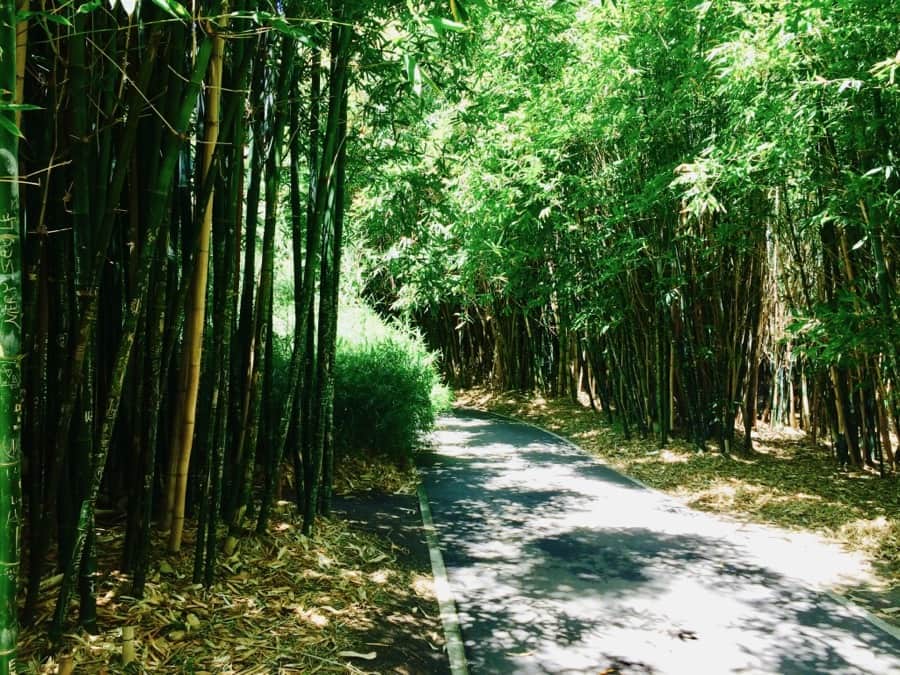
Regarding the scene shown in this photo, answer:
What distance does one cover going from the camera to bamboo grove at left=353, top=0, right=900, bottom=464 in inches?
175

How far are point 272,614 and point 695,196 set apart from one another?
4641 mm

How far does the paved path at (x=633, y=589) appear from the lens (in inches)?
119

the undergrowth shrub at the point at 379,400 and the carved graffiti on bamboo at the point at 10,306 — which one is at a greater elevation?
the carved graffiti on bamboo at the point at 10,306

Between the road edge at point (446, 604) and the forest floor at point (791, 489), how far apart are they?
85.7 inches

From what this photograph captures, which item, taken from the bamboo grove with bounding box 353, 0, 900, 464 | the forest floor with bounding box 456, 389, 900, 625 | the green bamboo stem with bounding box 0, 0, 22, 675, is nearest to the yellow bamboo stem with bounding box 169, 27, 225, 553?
the green bamboo stem with bounding box 0, 0, 22, 675

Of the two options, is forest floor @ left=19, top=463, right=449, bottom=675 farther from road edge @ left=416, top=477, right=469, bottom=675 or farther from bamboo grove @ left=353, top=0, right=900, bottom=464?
bamboo grove @ left=353, top=0, right=900, bottom=464

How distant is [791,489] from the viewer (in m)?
6.09

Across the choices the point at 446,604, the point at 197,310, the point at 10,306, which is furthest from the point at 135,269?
the point at 446,604

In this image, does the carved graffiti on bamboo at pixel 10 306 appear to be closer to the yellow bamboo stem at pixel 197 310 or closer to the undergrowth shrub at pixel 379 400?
the yellow bamboo stem at pixel 197 310

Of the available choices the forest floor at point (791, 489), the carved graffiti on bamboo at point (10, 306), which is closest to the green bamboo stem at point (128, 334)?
the carved graffiti on bamboo at point (10, 306)

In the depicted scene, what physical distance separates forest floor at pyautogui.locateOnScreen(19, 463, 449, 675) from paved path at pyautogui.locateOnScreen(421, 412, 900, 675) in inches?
12.6

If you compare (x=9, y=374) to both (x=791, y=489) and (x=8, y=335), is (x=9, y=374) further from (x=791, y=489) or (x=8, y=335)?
(x=791, y=489)

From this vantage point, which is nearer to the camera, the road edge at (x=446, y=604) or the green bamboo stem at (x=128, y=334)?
the green bamboo stem at (x=128, y=334)

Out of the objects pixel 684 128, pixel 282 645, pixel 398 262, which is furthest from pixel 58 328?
pixel 398 262
